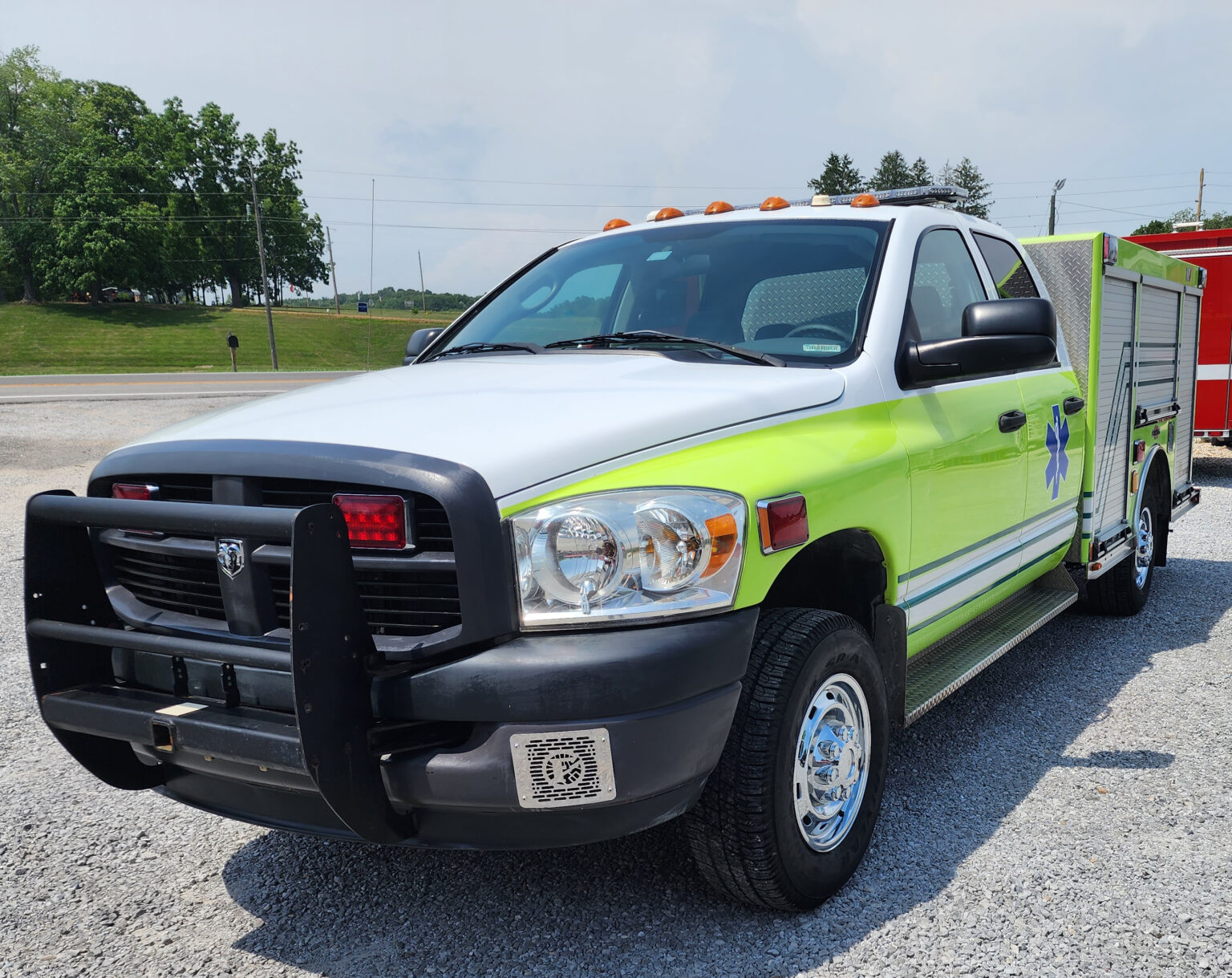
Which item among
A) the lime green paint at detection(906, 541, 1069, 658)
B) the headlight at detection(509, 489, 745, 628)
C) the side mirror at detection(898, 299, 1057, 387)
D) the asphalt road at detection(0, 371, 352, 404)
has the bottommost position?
the asphalt road at detection(0, 371, 352, 404)

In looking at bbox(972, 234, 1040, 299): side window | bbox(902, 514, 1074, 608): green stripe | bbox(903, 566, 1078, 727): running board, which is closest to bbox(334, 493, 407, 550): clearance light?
bbox(902, 514, 1074, 608): green stripe

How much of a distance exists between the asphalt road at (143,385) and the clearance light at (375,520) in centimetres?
2068

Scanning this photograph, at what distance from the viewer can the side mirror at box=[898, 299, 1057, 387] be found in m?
3.17

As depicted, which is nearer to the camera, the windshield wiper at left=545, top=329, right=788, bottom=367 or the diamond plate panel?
the windshield wiper at left=545, top=329, right=788, bottom=367

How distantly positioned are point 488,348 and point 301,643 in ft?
5.60

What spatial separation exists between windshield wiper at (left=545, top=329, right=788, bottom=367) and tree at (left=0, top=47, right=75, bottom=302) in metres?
66.9

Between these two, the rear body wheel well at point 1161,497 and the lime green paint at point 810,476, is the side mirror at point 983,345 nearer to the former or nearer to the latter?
the lime green paint at point 810,476

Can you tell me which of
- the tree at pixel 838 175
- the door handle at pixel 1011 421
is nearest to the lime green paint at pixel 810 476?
the door handle at pixel 1011 421

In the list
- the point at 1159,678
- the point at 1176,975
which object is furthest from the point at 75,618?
the point at 1159,678

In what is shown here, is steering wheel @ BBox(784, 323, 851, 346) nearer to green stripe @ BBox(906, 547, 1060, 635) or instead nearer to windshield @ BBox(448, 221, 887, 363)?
windshield @ BBox(448, 221, 887, 363)

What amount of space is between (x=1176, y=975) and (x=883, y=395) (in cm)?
165

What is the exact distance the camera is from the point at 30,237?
6091 centimetres

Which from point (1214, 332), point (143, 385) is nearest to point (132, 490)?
point (1214, 332)

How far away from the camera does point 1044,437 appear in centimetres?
417
